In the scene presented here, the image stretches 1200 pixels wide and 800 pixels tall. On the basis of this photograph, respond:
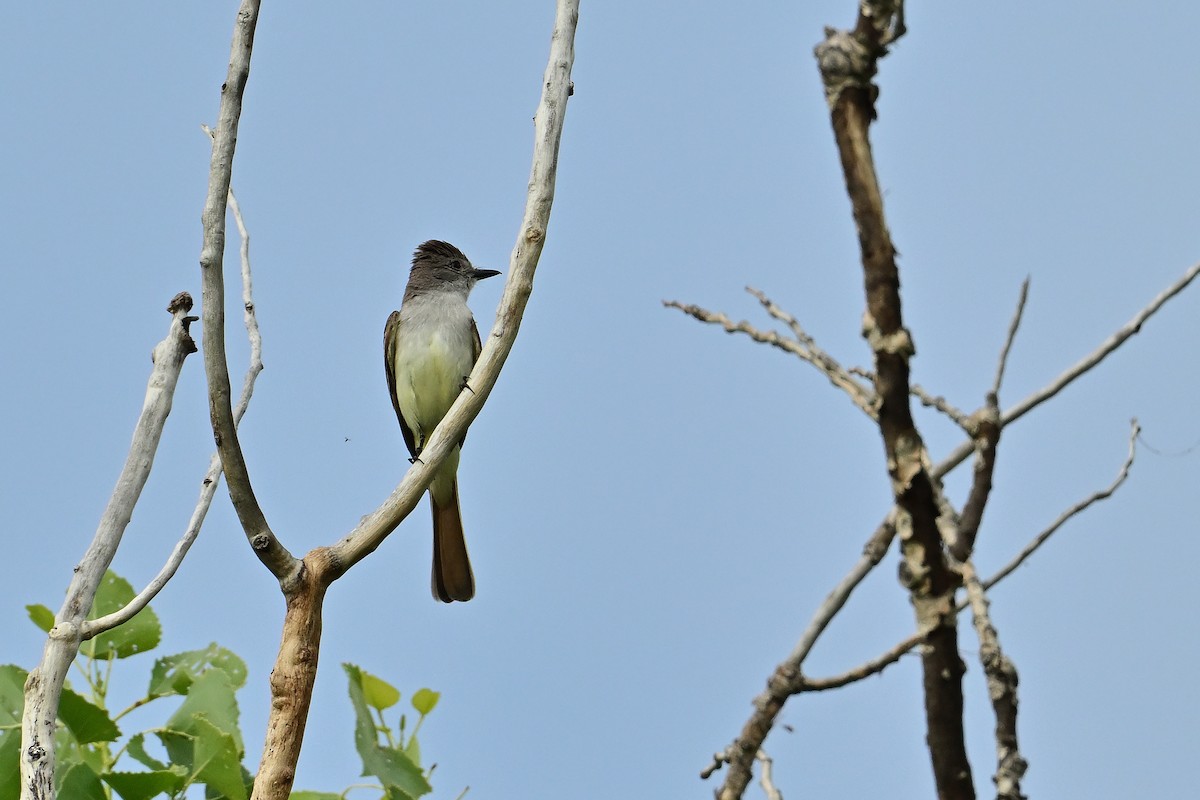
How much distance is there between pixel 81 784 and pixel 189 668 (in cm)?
79

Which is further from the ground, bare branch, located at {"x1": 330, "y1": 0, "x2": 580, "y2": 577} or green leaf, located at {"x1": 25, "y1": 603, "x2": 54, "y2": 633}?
bare branch, located at {"x1": 330, "y1": 0, "x2": 580, "y2": 577}

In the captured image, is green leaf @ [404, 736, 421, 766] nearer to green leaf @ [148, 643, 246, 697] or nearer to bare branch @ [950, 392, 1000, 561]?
green leaf @ [148, 643, 246, 697]

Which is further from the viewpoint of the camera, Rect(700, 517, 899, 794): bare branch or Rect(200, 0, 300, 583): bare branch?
Rect(200, 0, 300, 583): bare branch

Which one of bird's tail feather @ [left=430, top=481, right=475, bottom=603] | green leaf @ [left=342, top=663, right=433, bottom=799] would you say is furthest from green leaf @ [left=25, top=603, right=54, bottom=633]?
bird's tail feather @ [left=430, top=481, right=475, bottom=603]

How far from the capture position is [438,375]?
837cm

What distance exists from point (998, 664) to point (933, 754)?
0.13 meters

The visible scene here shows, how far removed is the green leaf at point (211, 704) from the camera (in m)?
4.86

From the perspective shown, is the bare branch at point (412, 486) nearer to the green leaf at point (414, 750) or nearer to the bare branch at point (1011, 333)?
the green leaf at point (414, 750)

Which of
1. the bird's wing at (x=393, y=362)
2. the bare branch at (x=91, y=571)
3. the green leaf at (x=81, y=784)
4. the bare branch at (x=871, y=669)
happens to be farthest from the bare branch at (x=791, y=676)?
the bird's wing at (x=393, y=362)

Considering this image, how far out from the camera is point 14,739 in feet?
14.5

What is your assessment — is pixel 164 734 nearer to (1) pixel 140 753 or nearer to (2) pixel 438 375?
(1) pixel 140 753

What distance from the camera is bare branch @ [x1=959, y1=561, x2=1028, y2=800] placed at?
1.50 metres

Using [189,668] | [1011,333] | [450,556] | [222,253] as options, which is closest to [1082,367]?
[1011,333]

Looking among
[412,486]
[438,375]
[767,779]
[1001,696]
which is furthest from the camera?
[438,375]
